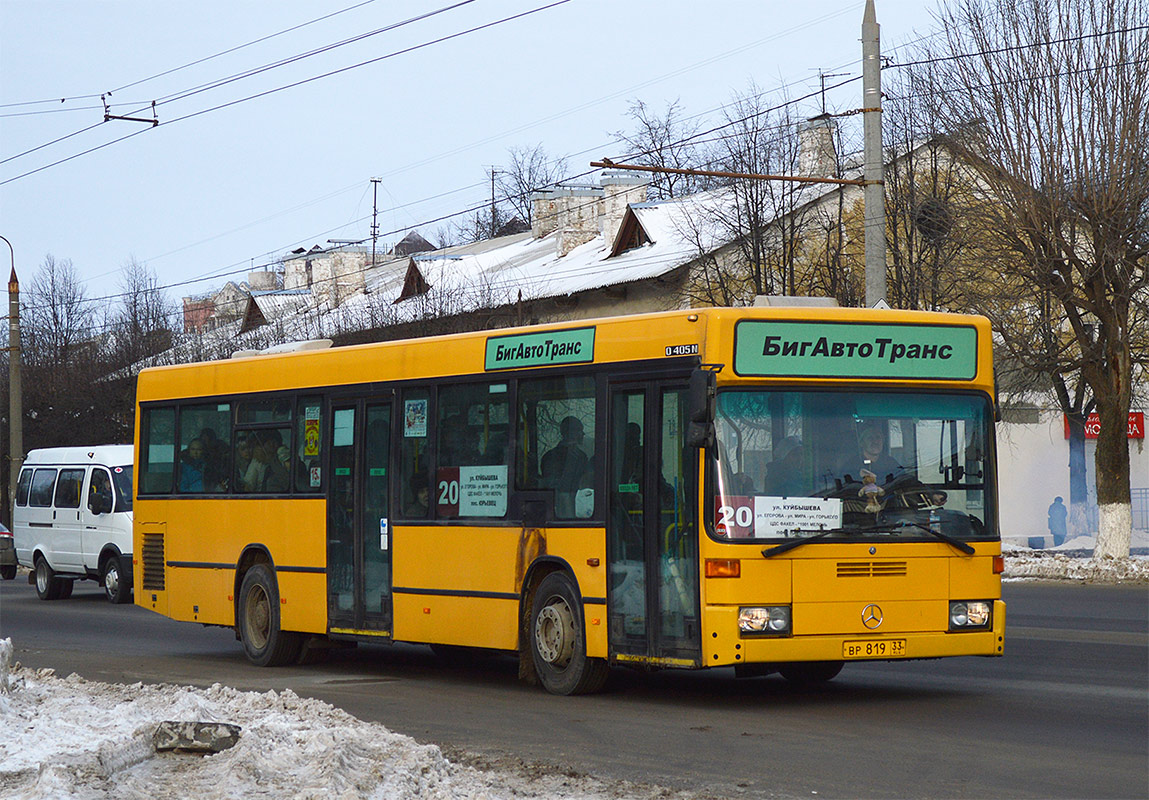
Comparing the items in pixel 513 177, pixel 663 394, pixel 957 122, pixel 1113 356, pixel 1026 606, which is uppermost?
pixel 513 177

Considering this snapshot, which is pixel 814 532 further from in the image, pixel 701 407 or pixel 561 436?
pixel 561 436

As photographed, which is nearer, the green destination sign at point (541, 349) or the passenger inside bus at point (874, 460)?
the passenger inside bus at point (874, 460)

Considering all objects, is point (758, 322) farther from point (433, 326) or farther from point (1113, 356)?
point (433, 326)

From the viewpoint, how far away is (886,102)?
32250 mm

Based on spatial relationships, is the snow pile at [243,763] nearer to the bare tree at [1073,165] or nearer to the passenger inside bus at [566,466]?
the passenger inside bus at [566,466]

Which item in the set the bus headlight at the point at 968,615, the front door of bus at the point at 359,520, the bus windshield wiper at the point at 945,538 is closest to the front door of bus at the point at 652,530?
the bus windshield wiper at the point at 945,538

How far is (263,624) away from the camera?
49.6 feet

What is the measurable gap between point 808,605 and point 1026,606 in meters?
11.1

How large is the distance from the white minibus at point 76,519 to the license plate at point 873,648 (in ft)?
54.1

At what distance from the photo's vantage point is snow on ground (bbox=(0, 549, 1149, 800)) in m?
7.08

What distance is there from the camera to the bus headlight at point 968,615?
11.0 meters

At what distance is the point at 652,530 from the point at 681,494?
37cm

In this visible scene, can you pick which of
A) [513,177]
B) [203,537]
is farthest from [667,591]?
[513,177]

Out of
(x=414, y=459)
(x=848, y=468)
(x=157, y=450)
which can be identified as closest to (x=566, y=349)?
(x=414, y=459)
